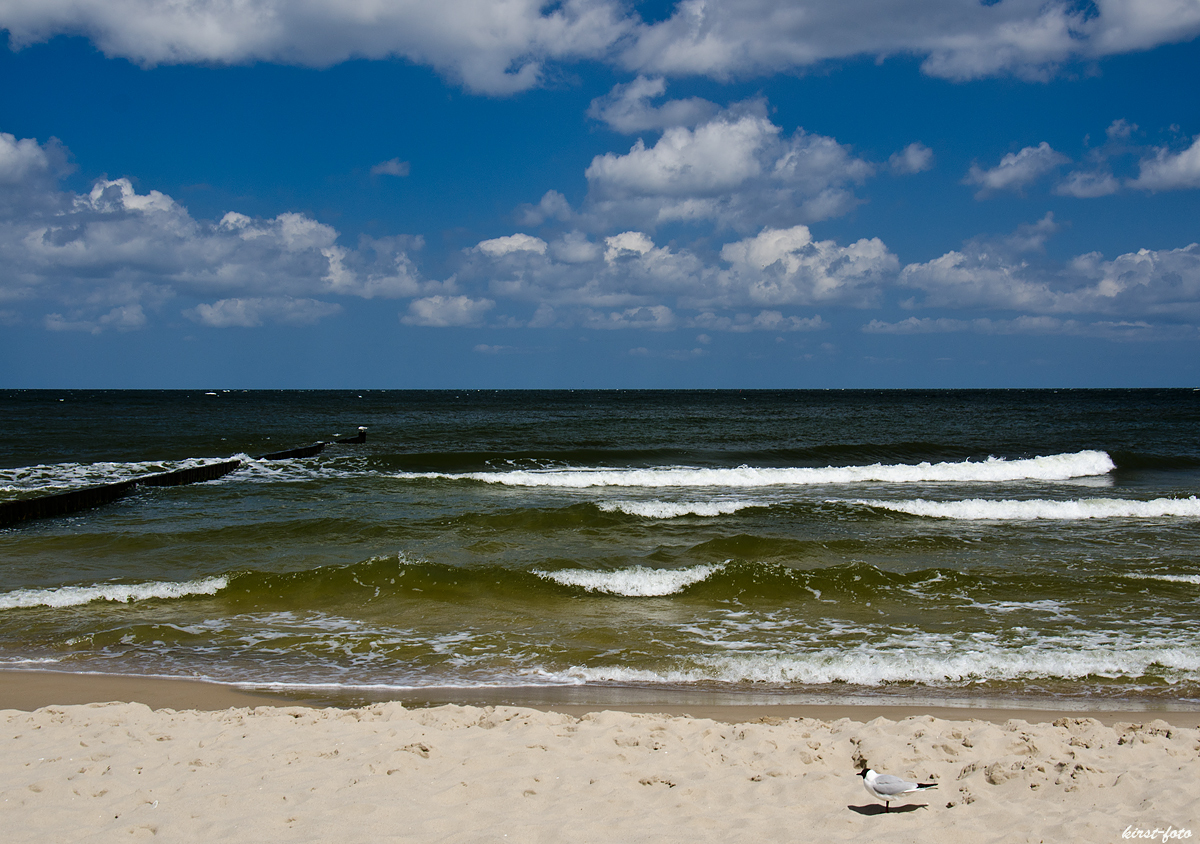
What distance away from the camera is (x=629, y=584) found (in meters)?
11.1

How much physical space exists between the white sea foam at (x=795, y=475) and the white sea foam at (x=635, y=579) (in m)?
11.1

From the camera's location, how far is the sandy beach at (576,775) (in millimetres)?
4309

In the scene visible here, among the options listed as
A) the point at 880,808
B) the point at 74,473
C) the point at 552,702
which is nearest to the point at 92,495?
the point at 74,473

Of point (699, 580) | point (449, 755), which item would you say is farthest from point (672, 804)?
point (699, 580)

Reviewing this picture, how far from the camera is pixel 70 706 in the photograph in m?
6.33

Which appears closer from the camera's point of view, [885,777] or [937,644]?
[885,777]

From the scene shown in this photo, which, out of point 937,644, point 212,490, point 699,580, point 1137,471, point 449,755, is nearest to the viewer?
point 449,755

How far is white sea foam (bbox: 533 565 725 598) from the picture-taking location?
36.0ft

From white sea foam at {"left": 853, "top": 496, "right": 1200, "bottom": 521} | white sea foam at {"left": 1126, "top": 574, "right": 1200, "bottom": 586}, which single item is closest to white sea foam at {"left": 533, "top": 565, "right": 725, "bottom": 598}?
white sea foam at {"left": 1126, "top": 574, "right": 1200, "bottom": 586}

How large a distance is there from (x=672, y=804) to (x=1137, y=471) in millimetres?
28480

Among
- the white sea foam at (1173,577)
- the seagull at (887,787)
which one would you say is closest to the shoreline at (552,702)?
the seagull at (887,787)

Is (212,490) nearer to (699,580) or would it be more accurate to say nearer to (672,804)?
(699,580)

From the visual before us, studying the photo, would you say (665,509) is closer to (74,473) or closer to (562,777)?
(562,777)

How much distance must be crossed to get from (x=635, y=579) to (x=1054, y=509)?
11.2 m
